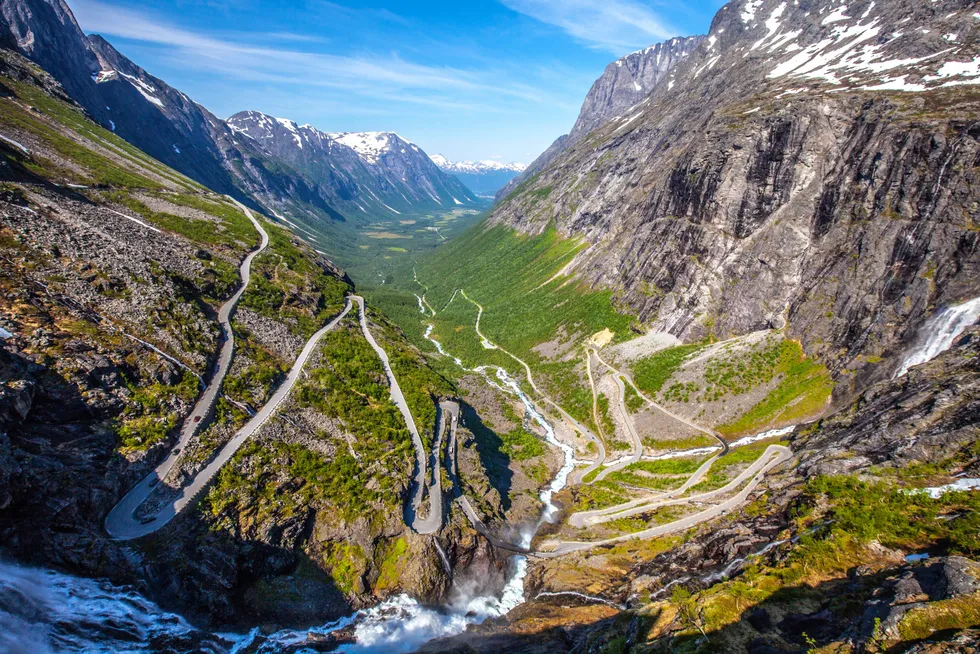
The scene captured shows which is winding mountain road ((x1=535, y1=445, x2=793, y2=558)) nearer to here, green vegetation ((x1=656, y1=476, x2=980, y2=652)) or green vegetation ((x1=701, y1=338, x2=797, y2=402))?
green vegetation ((x1=656, y1=476, x2=980, y2=652))

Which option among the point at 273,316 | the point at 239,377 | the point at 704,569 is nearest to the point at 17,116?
the point at 273,316

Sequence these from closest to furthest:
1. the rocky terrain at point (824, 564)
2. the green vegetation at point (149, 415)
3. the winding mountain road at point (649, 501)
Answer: the rocky terrain at point (824, 564)
the green vegetation at point (149, 415)
the winding mountain road at point (649, 501)

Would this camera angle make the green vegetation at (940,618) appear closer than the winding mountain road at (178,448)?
Yes

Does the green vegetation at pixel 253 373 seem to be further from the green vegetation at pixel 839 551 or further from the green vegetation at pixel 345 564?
the green vegetation at pixel 839 551

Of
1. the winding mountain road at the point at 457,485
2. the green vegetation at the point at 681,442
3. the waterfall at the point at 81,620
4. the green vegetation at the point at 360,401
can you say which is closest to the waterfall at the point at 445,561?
the winding mountain road at the point at 457,485

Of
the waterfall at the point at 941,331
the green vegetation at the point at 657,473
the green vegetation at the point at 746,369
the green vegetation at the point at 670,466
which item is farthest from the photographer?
the green vegetation at the point at 746,369

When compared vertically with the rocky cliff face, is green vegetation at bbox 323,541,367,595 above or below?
below

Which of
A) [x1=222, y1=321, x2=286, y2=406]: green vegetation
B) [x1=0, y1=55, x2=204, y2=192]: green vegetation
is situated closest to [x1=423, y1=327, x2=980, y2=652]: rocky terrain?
[x1=222, y1=321, x2=286, y2=406]: green vegetation
